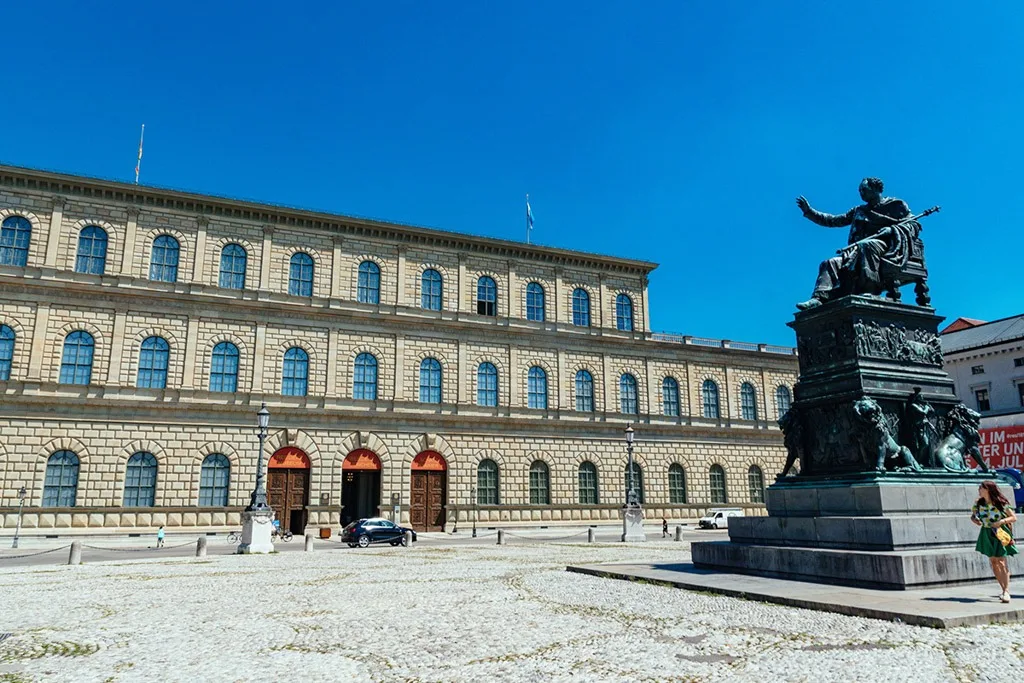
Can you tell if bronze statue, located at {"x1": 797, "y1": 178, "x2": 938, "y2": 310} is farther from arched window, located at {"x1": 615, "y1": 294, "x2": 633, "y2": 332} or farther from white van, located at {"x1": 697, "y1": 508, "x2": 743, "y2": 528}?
arched window, located at {"x1": 615, "y1": 294, "x2": 633, "y2": 332}

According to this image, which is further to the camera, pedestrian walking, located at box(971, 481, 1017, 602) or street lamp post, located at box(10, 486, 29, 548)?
street lamp post, located at box(10, 486, 29, 548)

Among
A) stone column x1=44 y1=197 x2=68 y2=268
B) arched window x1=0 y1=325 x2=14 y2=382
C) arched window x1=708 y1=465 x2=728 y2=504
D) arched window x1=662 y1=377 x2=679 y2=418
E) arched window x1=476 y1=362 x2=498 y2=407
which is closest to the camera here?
arched window x1=0 y1=325 x2=14 y2=382

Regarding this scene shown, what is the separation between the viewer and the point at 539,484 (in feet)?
141

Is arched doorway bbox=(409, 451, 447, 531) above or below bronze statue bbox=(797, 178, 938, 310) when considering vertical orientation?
below

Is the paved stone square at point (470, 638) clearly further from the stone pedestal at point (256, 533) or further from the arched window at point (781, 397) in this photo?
the arched window at point (781, 397)

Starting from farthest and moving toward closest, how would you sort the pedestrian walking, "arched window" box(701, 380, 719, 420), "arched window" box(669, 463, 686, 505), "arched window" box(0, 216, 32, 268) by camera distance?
"arched window" box(701, 380, 719, 420) < "arched window" box(669, 463, 686, 505) < "arched window" box(0, 216, 32, 268) < the pedestrian walking

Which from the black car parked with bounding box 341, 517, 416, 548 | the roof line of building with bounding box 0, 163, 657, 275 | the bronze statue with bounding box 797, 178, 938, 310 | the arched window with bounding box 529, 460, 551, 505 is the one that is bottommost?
the black car parked with bounding box 341, 517, 416, 548

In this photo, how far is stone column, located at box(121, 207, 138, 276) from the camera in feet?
120

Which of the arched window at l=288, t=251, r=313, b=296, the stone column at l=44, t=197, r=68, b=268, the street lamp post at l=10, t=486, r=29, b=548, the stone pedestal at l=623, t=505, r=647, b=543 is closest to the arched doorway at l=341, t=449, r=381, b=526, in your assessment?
the arched window at l=288, t=251, r=313, b=296

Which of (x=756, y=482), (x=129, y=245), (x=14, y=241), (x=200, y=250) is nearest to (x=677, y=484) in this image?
(x=756, y=482)

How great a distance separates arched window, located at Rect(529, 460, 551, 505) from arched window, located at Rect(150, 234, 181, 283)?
2217cm

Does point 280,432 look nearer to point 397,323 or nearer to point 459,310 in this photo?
point 397,323

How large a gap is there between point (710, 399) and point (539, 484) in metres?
14.1

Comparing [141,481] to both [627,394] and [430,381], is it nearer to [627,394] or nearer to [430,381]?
[430,381]
